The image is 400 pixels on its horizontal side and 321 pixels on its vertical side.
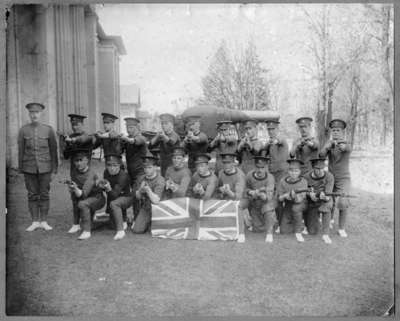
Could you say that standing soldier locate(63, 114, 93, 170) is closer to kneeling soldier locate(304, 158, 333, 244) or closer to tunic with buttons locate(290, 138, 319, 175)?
tunic with buttons locate(290, 138, 319, 175)

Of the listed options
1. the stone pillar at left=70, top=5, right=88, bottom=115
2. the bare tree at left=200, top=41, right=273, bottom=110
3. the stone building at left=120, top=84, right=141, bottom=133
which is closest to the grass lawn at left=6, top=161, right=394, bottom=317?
the stone pillar at left=70, top=5, right=88, bottom=115

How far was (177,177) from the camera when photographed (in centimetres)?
549

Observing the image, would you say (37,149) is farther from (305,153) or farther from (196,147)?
(305,153)

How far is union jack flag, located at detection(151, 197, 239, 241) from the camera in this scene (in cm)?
492

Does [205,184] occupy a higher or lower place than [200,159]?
lower

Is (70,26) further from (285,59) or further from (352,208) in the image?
(352,208)

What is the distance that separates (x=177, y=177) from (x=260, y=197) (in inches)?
54.0

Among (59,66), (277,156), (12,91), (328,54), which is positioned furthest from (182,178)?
(328,54)

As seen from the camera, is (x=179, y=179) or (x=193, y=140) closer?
(x=179, y=179)

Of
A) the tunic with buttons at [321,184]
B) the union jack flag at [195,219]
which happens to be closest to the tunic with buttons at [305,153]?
the tunic with buttons at [321,184]

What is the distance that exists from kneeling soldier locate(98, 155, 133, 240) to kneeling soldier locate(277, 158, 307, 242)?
245 cm

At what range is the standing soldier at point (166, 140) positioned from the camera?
18.4 ft

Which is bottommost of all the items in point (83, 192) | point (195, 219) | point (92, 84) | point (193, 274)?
point (193, 274)

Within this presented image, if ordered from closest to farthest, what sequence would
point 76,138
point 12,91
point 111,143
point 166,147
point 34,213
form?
point 12,91 → point 34,213 → point 76,138 → point 111,143 → point 166,147
